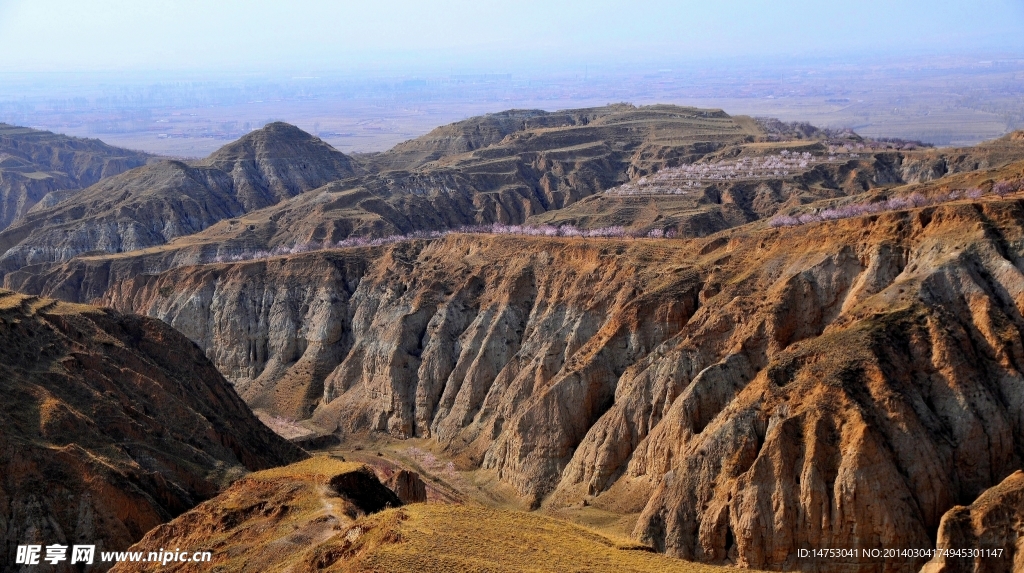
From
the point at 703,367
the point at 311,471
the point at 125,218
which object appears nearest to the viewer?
the point at 311,471

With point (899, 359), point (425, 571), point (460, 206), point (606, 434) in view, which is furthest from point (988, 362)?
point (460, 206)

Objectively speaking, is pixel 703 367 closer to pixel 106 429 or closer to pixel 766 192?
pixel 106 429

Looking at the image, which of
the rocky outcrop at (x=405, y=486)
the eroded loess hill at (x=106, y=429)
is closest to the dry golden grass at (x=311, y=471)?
the rocky outcrop at (x=405, y=486)

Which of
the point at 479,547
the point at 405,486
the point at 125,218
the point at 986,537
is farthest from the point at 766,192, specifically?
the point at 479,547

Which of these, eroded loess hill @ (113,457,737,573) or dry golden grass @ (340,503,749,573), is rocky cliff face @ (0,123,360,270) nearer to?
eroded loess hill @ (113,457,737,573)

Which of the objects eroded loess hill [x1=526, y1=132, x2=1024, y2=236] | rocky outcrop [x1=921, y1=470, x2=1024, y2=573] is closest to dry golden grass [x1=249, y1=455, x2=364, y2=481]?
rocky outcrop [x1=921, y1=470, x2=1024, y2=573]
